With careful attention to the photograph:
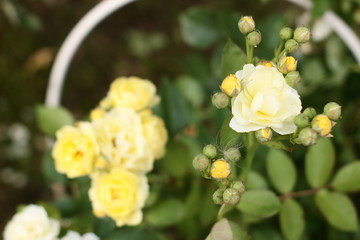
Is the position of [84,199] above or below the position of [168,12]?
below

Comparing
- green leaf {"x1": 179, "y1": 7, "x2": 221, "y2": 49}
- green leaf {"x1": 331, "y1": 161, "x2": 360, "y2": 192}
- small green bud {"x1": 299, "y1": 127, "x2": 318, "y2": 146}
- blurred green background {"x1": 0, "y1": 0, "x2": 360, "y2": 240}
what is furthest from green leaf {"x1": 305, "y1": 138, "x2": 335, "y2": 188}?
green leaf {"x1": 179, "y1": 7, "x2": 221, "y2": 49}

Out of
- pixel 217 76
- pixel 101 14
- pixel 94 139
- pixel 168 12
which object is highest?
pixel 168 12

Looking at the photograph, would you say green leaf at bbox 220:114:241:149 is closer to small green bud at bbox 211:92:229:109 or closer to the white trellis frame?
small green bud at bbox 211:92:229:109

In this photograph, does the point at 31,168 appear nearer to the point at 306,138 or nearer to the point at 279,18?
the point at 279,18

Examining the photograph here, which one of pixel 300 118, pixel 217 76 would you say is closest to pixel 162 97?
pixel 217 76

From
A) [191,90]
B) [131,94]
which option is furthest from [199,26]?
[131,94]

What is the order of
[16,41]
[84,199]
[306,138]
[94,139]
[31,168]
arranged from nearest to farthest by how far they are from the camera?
[306,138]
[94,139]
[84,199]
[31,168]
[16,41]

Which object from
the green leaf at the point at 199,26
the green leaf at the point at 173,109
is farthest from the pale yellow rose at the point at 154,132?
the green leaf at the point at 199,26
